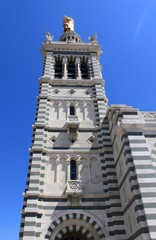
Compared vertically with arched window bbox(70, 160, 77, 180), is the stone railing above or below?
above

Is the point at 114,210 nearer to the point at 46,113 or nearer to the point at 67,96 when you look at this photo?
the point at 46,113

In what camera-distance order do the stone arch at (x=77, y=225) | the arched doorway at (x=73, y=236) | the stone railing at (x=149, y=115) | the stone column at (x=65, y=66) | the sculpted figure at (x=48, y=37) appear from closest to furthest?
the stone arch at (x=77, y=225)
the arched doorway at (x=73, y=236)
the stone railing at (x=149, y=115)
the stone column at (x=65, y=66)
the sculpted figure at (x=48, y=37)

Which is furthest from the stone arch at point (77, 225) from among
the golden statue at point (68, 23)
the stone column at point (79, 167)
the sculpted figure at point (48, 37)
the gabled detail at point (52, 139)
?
the golden statue at point (68, 23)

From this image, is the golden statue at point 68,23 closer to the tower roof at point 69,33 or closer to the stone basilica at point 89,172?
the tower roof at point 69,33

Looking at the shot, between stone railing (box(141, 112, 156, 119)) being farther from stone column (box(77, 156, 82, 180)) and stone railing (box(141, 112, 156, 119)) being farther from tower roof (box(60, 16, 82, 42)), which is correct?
tower roof (box(60, 16, 82, 42))

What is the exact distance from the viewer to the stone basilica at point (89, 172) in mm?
13383

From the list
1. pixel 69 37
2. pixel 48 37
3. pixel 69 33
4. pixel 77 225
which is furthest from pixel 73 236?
pixel 69 33

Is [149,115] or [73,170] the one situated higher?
[149,115]

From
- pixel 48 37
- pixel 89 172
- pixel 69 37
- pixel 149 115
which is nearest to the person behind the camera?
pixel 149 115

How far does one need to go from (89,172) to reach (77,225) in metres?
3.86

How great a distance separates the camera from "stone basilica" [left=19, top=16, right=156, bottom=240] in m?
13.4

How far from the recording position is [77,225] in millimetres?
15164

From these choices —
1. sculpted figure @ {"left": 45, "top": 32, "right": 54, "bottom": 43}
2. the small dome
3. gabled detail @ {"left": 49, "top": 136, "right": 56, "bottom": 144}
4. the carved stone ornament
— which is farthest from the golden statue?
the carved stone ornament

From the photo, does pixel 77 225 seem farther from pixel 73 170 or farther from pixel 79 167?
pixel 79 167
